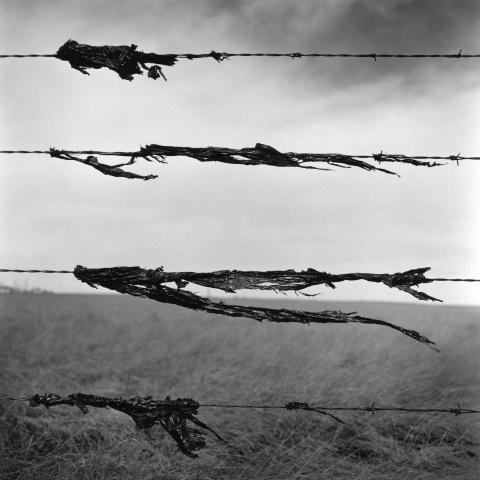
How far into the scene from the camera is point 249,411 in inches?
190

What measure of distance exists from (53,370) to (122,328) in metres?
5.12

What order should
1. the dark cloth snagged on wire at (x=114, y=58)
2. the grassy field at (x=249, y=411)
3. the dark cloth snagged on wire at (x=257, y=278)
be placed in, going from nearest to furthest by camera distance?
the dark cloth snagged on wire at (x=257, y=278) < the dark cloth snagged on wire at (x=114, y=58) < the grassy field at (x=249, y=411)

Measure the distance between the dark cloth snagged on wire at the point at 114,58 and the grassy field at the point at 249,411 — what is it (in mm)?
2360

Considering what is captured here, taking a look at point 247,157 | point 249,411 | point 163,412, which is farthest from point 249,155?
point 249,411

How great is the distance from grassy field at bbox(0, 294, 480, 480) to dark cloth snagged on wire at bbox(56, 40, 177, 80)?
2.36m

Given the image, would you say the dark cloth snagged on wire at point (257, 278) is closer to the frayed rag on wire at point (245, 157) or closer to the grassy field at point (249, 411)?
the frayed rag on wire at point (245, 157)

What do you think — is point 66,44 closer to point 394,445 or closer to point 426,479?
point 426,479

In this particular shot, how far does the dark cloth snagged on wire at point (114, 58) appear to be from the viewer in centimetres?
198

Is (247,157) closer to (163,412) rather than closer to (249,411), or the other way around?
(163,412)

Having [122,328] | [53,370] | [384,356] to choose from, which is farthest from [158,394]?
[122,328]

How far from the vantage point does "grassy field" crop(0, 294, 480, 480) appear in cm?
358

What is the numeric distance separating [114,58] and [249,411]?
12.0ft

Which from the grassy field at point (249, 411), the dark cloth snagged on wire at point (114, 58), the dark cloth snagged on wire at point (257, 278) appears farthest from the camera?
the grassy field at point (249, 411)

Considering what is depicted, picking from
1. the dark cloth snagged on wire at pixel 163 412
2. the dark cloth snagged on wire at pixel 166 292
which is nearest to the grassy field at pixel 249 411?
the dark cloth snagged on wire at pixel 163 412
